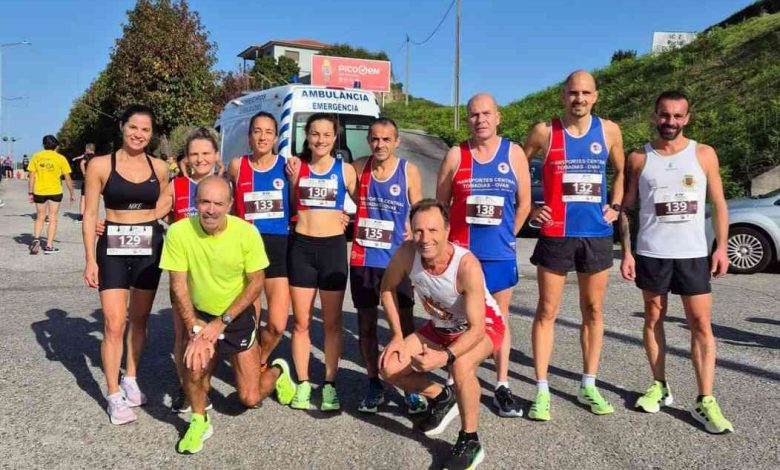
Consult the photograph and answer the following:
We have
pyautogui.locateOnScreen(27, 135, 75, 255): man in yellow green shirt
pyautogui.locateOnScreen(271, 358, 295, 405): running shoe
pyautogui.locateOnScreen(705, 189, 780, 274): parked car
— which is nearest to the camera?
pyautogui.locateOnScreen(271, 358, 295, 405): running shoe

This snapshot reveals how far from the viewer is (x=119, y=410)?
3805 mm

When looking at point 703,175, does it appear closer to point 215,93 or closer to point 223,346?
point 223,346

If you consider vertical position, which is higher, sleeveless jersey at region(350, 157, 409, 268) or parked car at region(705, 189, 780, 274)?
sleeveless jersey at region(350, 157, 409, 268)

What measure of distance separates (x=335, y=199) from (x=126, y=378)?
1848mm

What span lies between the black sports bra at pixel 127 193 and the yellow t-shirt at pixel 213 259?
511 millimetres

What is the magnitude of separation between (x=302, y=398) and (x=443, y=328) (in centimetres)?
112

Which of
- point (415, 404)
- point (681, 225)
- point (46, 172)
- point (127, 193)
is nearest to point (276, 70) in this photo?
point (46, 172)

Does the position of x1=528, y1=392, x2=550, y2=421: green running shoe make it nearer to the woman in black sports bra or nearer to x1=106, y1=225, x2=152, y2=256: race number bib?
the woman in black sports bra

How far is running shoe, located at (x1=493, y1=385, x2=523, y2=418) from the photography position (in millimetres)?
3910

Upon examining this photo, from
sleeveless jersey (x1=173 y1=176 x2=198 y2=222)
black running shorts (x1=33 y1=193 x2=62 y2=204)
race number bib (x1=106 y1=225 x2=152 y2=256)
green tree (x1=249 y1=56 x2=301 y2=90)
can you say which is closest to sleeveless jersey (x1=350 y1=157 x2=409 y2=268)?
sleeveless jersey (x1=173 y1=176 x2=198 y2=222)

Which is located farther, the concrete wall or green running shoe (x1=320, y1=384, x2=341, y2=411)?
the concrete wall

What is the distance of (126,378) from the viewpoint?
4.17 metres

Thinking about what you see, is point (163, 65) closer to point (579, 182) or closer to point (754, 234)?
Answer: point (754, 234)

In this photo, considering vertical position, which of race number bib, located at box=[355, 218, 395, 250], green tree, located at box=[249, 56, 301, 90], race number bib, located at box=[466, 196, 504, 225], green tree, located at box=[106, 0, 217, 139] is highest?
A: green tree, located at box=[249, 56, 301, 90]
